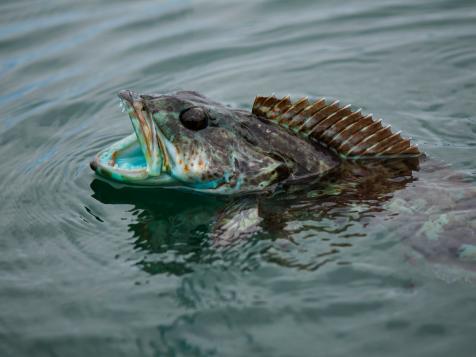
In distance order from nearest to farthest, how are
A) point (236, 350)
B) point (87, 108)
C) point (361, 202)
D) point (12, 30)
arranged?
point (236, 350) < point (361, 202) < point (87, 108) < point (12, 30)

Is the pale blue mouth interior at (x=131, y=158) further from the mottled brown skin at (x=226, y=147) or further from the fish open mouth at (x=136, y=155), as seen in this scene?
the mottled brown skin at (x=226, y=147)

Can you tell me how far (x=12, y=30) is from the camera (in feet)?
39.5

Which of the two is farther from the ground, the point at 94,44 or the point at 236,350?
the point at 94,44

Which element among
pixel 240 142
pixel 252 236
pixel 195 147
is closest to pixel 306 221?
pixel 252 236

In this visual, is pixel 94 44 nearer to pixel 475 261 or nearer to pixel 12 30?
pixel 12 30

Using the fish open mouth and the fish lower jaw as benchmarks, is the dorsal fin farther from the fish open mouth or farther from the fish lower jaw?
the fish lower jaw

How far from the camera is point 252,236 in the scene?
17.3 feet

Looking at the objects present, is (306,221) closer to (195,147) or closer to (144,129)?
(195,147)

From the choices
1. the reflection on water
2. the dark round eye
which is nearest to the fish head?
the dark round eye

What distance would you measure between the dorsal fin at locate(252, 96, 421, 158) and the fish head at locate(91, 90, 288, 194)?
0.28 m

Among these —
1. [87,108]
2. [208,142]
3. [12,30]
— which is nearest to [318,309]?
[208,142]

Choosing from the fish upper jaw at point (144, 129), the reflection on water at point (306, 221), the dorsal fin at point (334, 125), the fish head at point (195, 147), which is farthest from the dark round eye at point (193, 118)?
the reflection on water at point (306, 221)

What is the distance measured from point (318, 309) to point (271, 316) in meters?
0.33

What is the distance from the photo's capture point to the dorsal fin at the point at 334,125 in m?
5.94
